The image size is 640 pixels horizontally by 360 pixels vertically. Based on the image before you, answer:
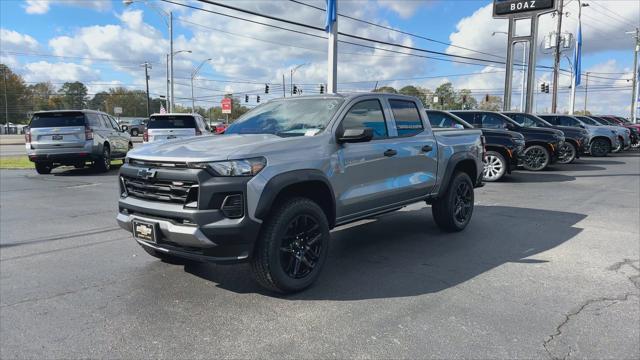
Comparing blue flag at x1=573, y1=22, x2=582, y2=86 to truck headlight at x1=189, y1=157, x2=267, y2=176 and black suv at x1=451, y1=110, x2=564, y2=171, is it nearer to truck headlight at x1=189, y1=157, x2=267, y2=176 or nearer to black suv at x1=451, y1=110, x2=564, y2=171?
black suv at x1=451, y1=110, x2=564, y2=171

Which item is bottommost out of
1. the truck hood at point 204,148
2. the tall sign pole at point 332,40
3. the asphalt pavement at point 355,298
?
the asphalt pavement at point 355,298

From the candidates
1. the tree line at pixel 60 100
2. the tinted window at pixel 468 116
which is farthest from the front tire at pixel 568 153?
the tree line at pixel 60 100

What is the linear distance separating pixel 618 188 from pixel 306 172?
10.4 meters

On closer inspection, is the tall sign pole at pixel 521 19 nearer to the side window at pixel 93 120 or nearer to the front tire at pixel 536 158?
the front tire at pixel 536 158

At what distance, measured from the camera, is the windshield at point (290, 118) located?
184 inches

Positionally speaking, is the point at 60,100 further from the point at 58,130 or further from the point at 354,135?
the point at 354,135

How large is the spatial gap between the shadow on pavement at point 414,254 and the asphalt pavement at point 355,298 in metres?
0.02

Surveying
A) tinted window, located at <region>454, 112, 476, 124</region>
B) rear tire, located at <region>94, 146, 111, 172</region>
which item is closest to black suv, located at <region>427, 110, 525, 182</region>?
tinted window, located at <region>454, 112, 476, 124</region>

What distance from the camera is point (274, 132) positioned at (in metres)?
4.75

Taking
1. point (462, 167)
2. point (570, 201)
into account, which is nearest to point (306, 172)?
point (462, 167)

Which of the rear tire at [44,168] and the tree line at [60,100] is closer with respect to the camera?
the rear tire at [44,168]

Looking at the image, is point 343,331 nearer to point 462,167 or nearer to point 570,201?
point 462,167

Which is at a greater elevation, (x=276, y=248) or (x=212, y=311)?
(x=276, y=248)

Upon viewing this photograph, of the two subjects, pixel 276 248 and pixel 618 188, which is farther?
pixel 618 188
